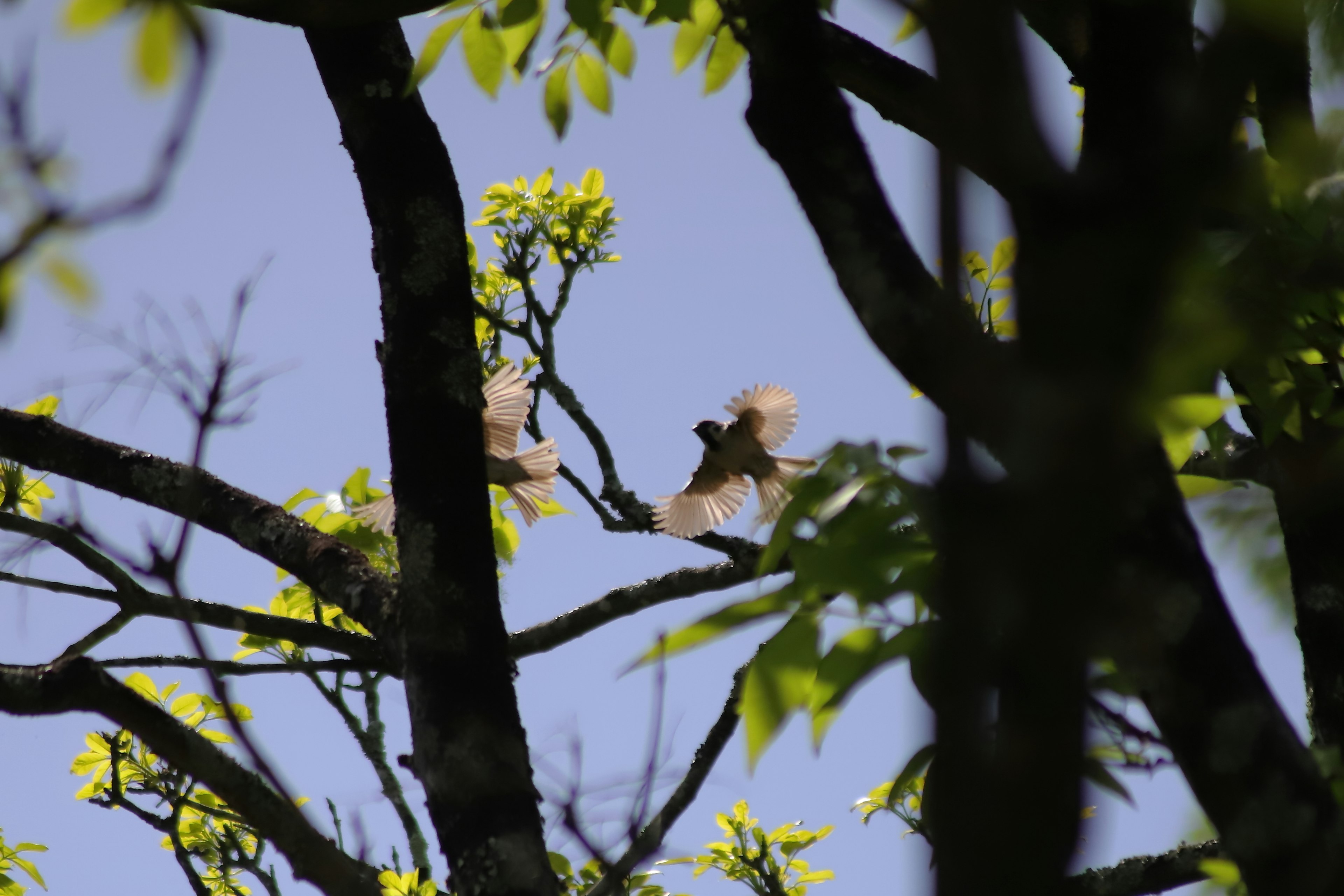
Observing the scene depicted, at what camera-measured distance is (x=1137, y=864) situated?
2.09 m

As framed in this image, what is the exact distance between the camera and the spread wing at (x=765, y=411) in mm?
4617

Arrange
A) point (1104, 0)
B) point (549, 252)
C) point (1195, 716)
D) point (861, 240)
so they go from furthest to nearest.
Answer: point (549, 252) → point (861, 240) → point (1104, 0) → point (1195, 716)

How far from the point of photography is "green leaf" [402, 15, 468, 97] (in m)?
1.83

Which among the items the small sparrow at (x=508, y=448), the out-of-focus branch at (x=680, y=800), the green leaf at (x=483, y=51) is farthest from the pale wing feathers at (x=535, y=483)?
the green leaf at (x=483, y=51)

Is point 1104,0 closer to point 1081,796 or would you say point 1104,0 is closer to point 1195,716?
point 1195,716

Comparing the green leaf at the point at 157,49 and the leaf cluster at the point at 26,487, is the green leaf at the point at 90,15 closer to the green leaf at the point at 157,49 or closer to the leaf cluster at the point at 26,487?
the green leaf at the point at 157,49

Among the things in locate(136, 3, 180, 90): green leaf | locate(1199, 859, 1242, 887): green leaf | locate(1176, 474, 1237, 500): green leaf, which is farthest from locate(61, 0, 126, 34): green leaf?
locate(1199, 859, 1242, 887): green leaf

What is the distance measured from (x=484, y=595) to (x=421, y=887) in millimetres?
1725

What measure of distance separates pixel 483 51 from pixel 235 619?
1107mm

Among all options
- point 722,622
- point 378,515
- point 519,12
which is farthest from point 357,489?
point 722,622

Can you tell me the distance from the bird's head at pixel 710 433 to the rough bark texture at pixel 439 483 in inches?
104

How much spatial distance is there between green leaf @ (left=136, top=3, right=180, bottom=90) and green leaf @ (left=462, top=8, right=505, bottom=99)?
0.86 metres

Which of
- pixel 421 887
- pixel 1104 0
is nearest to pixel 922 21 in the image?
pixel 1104 0

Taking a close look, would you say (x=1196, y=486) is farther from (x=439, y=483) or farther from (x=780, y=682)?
(x=439, y=483)
